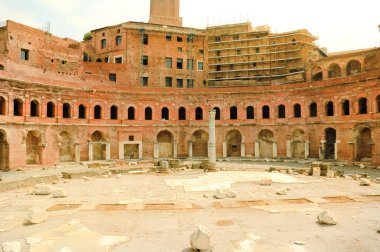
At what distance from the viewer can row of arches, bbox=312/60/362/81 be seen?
116 ft

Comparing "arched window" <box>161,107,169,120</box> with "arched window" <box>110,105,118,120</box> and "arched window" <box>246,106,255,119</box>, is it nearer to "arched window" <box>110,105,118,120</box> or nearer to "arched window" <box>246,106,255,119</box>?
"arched window" <box>110,105,118,120</box>

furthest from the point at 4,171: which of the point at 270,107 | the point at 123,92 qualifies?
the point at 270,107

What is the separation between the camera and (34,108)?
29.8 metres

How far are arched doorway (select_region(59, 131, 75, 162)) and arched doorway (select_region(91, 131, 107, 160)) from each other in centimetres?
257

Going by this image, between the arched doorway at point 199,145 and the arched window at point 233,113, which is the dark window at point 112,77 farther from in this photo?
the arched window at point 233,113

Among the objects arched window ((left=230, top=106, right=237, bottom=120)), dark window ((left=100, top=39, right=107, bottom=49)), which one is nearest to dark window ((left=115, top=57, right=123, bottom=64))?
dark window ((left=100, top=39, right=107, bottom=49))

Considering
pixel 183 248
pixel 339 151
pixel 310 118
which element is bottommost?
pixel 183 248

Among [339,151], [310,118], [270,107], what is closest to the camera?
[339,151]

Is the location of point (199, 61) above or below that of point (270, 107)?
above

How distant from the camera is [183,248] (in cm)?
847

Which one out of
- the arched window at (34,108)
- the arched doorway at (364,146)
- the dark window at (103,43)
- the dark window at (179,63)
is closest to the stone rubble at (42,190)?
the arched window at (34,108)

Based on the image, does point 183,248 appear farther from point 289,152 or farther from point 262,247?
point 289,152

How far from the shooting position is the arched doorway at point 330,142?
1249 inches

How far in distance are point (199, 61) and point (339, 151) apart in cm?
2146
